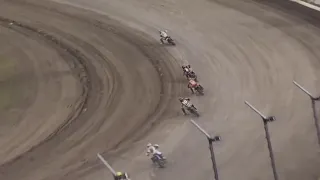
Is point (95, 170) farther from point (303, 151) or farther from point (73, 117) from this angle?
point (303, 151)

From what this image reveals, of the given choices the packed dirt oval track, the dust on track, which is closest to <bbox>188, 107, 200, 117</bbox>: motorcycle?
the packed dirt oval track

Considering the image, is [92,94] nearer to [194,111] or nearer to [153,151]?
[194,111]

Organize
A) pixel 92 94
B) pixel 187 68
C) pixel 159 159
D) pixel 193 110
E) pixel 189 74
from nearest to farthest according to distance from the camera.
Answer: pixel 159 159, pixel 193 110, pixel 92 94, pixel 189 74, pixel 187 68

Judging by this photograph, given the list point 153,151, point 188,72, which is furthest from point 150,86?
point 153,151

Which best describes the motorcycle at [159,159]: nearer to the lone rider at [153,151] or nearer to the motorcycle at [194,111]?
the lone rider at [153,151]

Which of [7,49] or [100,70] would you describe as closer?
[100,70]

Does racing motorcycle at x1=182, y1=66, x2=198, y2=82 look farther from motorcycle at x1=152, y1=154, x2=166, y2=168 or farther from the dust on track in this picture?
motorcycle at x1=152, y1=154, x2=166, y2=168

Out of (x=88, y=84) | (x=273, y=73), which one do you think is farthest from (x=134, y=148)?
(x=273, y=73)

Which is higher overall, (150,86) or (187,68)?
(187,68)
